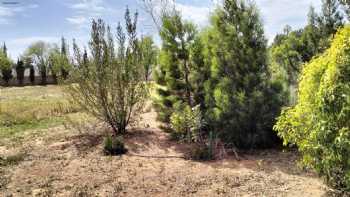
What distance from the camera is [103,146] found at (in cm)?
806

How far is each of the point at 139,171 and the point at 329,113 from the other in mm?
3460

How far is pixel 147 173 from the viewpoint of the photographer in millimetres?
6449

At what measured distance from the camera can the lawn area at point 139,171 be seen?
5.60 meters

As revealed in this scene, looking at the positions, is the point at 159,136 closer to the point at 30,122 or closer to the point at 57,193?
the point at 57,193

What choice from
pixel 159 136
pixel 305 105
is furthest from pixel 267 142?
pixel 305 105

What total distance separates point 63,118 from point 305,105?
10.1 meters

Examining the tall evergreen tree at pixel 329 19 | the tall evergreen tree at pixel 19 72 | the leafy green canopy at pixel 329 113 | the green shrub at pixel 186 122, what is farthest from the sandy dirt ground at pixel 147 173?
the tall evergreen tree at pixel 19 72

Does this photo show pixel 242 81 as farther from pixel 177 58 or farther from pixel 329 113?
pixel 329 113

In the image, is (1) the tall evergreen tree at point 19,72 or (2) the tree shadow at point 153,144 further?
(1) the tall evergreen tree at point 19,72

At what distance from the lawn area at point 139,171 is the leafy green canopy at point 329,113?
0.83 meters

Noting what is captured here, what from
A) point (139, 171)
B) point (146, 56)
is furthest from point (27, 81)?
point (139, 171)

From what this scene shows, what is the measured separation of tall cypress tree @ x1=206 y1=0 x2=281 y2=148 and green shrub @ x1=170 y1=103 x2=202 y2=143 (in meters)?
0.41

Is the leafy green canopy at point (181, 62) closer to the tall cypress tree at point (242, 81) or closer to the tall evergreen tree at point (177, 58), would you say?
the tall evergreen tree at point (177, 58)

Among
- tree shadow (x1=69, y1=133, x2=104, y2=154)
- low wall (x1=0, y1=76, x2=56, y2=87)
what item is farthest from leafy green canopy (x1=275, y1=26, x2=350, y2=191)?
low wall (x1=0, y1=76, x2=56, y2=87)
